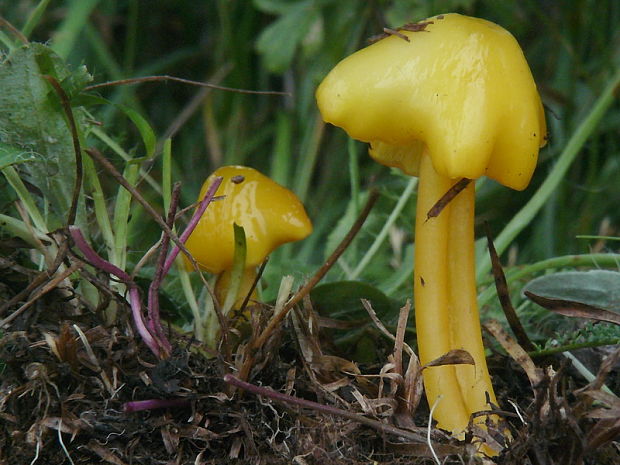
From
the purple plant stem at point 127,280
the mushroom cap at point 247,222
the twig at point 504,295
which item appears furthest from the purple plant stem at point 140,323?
the twig at point 504,295

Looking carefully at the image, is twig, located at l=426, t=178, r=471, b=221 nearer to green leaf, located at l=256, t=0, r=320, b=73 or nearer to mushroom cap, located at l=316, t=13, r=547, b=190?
mushroom cap, located at l=316, t=13, r=547, b=190

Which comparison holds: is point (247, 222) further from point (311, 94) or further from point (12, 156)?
point (311, 94)

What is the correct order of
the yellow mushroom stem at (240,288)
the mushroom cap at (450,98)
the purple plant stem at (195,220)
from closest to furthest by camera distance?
the mushroom cap at (450,98) → the purple plant stem at (195,220) → the yellow mushroom stem at (240,288)

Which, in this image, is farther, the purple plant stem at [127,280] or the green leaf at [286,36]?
the green leaf at [286,36]

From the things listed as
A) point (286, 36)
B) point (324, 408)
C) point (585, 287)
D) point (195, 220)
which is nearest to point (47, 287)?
point (195, 220)

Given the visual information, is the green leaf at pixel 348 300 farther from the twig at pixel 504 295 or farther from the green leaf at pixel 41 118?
the green leaf at pixel 41 118
